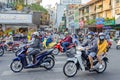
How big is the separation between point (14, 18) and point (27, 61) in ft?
113

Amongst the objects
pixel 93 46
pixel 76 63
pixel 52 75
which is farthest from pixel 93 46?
pixel 52 75

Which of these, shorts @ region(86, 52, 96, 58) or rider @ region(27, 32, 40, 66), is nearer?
shorts @ region(86, 52, 96, 58)

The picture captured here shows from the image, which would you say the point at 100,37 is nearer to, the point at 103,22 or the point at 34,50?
the point at 34,50

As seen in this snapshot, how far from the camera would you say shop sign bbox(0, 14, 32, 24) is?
154 ft

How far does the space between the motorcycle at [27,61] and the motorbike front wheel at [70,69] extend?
1.88m

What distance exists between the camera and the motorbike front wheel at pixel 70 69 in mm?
12062

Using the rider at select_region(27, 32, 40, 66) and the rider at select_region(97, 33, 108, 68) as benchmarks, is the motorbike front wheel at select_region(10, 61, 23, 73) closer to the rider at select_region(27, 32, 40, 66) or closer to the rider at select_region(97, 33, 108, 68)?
the rider at select_region(27, 32, 40, 66)

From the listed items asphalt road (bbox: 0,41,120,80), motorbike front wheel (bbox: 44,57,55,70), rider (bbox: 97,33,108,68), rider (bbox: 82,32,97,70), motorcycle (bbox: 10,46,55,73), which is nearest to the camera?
asphalt road (bbox: 0,41,120,80)

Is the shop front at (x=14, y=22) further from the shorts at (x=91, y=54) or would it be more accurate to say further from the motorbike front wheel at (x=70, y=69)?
the motorbike front wheel at (x=70, y=69)

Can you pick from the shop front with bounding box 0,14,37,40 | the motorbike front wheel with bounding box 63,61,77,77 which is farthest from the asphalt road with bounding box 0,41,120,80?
the shop front with bounding box 0,14,37,40

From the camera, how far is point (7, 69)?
14.5 meters

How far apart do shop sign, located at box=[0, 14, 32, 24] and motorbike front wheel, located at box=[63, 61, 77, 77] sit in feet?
116

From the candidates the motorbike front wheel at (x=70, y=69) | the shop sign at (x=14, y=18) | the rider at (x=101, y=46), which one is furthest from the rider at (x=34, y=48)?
the shop sign at (x=14, y=18)

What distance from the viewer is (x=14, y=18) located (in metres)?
47.7
